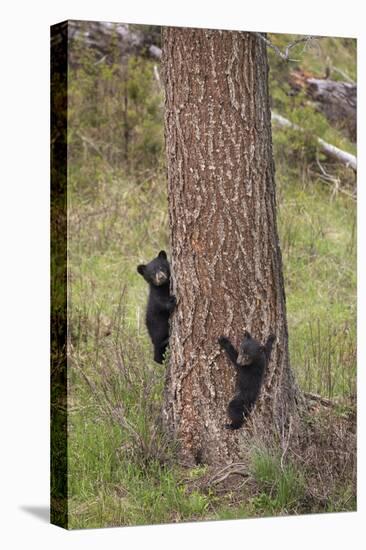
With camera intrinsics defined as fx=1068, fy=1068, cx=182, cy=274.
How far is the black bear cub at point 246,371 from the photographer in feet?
20.5

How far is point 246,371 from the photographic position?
6.29 meters

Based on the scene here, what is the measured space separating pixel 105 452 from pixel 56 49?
7.57 ft

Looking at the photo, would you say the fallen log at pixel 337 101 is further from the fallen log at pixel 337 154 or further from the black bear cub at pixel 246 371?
the black bear cub at pixel 246 371

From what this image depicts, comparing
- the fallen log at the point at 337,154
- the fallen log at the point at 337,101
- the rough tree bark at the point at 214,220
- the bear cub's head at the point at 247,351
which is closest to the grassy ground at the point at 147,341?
the fallen log at the point at 337,154

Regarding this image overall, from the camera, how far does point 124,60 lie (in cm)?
997

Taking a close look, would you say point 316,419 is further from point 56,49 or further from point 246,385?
point 56,49

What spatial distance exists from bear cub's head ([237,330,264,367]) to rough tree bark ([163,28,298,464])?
0.16ft

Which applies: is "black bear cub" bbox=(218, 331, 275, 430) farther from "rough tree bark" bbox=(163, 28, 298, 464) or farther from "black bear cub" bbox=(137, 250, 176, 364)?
"black bear cub" bbox=(137, 250, 176, 364)

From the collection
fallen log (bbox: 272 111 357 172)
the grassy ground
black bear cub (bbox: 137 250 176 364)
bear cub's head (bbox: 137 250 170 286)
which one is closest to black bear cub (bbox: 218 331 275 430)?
the grassy ground

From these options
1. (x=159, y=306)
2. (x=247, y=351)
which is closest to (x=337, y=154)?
(x=159, y=306)

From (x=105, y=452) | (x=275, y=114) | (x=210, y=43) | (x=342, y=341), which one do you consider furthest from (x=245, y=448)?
(x=275, y=114)

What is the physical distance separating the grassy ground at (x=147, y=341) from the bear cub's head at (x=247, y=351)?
55 cm

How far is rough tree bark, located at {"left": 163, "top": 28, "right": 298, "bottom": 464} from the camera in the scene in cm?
621

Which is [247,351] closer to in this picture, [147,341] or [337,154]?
[147,341]
